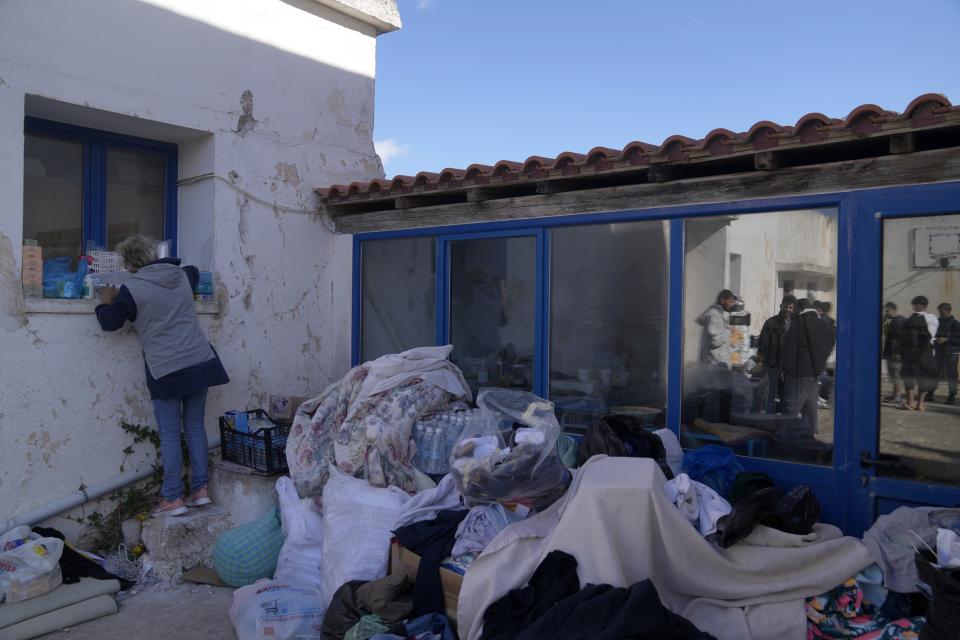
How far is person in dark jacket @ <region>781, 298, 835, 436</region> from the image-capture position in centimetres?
391

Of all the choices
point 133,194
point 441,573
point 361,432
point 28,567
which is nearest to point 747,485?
point 441,573

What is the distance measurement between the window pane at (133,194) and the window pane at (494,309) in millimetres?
2542

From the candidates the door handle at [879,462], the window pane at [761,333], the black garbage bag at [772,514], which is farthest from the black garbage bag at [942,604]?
the window pane at [761,333]

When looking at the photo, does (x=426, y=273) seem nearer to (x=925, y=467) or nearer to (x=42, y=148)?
(x=42, y=148)

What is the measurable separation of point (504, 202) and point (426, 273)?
102 cm

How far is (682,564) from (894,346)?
1729 millimetres

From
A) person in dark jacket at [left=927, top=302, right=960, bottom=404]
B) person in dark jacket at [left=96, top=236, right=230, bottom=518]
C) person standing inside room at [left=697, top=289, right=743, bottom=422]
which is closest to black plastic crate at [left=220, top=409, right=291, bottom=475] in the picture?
person in dark jacket at [left=96, top=236, right=230, bottom=518]

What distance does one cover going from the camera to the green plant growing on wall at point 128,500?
487cm

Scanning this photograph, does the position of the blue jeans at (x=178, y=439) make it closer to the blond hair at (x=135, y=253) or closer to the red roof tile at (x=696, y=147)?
the blond hair at (x=135, y=253)

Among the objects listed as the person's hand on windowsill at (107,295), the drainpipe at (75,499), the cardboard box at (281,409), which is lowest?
the drainpipe at (75,499)

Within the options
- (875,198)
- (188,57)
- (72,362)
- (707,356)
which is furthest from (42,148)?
(875,198)

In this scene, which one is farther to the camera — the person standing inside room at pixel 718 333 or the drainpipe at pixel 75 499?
the drainpipe at pixel 75 499

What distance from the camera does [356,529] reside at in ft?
13.3

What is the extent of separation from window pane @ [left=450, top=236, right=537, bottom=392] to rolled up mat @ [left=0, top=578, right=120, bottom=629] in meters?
2.81
